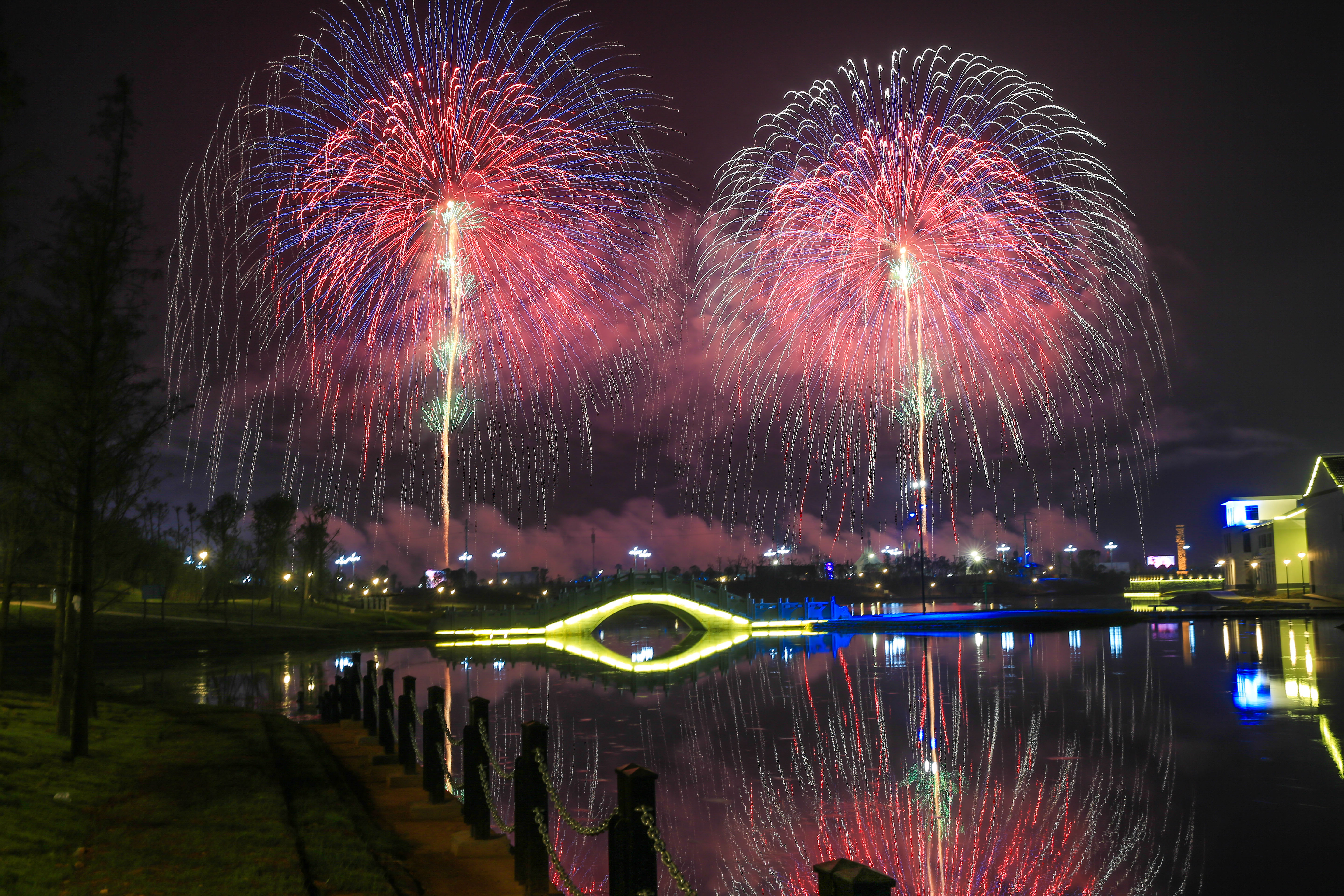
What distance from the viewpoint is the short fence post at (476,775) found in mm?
10992

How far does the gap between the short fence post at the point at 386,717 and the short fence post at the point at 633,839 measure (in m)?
10.7

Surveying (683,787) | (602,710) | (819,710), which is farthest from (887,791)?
(602,710)

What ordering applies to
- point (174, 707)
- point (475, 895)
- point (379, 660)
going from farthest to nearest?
point (379, 660) < point (174, 707) < point (475, 895)

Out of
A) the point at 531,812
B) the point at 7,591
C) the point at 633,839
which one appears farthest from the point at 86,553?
the point at 633,839

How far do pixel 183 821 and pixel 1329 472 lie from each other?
86.1 metres

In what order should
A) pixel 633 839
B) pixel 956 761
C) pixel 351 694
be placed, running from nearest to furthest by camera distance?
pixel 633 839, pixel 956 761, pixel 351 694

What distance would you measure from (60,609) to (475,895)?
46.1 ft

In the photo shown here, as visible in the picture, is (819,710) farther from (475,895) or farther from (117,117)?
(117,117)

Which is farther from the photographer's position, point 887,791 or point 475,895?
point 887,791

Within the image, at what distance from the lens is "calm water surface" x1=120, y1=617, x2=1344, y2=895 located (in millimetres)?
12156

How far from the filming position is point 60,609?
1898 cm

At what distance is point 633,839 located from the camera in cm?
710

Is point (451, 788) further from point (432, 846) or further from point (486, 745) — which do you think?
point (486, 745)

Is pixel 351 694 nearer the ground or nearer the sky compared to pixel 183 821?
nearer the ground
